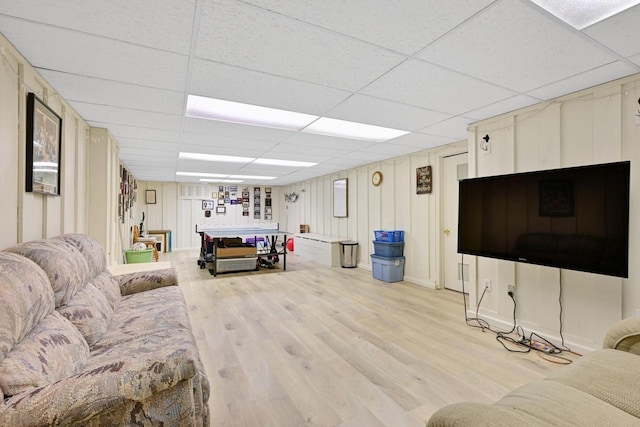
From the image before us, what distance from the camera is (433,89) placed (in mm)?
2514

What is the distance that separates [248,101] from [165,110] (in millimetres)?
911

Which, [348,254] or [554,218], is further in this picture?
[348,254]

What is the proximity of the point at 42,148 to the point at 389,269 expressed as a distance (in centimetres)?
483

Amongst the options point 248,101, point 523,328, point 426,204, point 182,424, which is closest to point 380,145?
point 426,204

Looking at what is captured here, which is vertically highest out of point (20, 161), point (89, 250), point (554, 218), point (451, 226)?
point (20, 161)

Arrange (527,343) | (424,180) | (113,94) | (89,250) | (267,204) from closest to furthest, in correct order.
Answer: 1. (89,250)
2. (113,94)
3. (527,343)
4. (424,180)
5. (267,204)

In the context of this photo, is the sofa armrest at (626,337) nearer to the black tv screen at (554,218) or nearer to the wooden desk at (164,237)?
the black tv screen at (554,218)

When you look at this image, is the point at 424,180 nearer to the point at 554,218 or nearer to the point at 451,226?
the point at 451,226

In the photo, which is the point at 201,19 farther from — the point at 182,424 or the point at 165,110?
the point at 182,424

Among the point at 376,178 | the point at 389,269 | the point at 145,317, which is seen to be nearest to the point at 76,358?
the point at 145,317

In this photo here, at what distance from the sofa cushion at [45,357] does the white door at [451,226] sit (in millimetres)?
4687

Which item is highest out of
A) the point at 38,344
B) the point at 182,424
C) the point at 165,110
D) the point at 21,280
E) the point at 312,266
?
the point at 165,110

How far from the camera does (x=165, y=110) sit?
2979 mm

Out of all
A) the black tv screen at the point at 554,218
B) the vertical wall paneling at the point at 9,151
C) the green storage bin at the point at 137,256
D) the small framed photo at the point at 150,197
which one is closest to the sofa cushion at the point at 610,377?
the black tv screen at the point at 554,218
